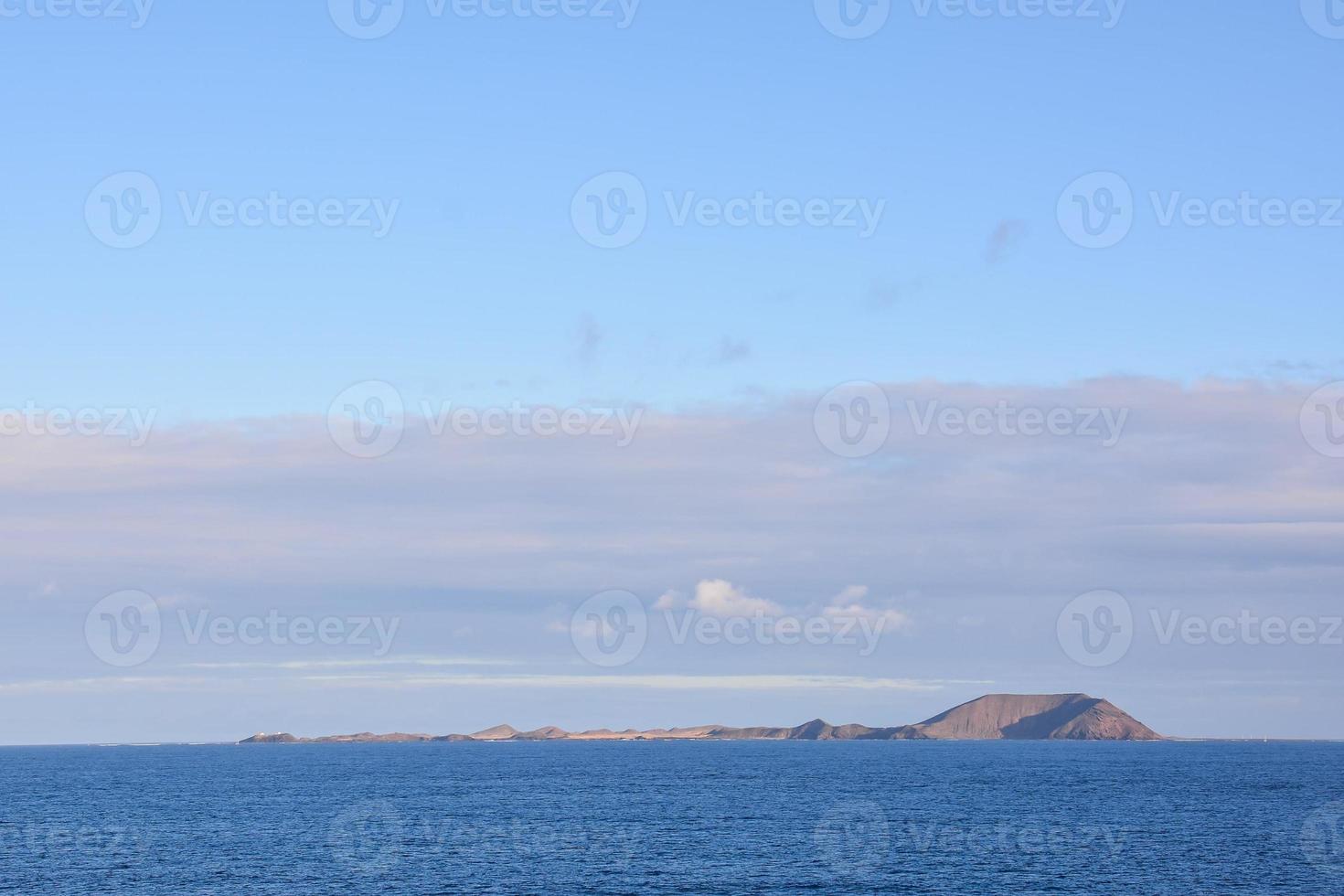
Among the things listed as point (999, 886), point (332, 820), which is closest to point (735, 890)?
point (999, 886)

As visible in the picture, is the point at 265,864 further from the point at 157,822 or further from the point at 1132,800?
the point at 1132,800

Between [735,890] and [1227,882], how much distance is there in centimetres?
4060

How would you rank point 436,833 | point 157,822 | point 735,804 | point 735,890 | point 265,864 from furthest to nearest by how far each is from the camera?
point 735,804 → point 157,822 → point 436,833 → point 265,864 → point 735,890

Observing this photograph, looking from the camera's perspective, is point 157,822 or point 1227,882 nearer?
point 1227,882

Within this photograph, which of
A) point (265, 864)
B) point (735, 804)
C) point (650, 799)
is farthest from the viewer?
point (650, 799)

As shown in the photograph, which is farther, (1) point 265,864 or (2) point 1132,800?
(2) point 1132,800

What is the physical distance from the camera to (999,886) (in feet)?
333

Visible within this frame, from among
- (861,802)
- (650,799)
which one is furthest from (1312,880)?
(650,799)

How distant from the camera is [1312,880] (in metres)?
104

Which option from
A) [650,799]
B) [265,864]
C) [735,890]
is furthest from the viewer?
[650,799]

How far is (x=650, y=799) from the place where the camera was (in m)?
195

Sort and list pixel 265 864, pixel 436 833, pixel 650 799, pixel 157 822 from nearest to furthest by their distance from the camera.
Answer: pixel 265 864
pixel 436 833
pixel 157 822
pixel 650 799

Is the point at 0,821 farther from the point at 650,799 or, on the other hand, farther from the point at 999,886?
the point at 999,886

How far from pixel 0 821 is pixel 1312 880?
502 feet
